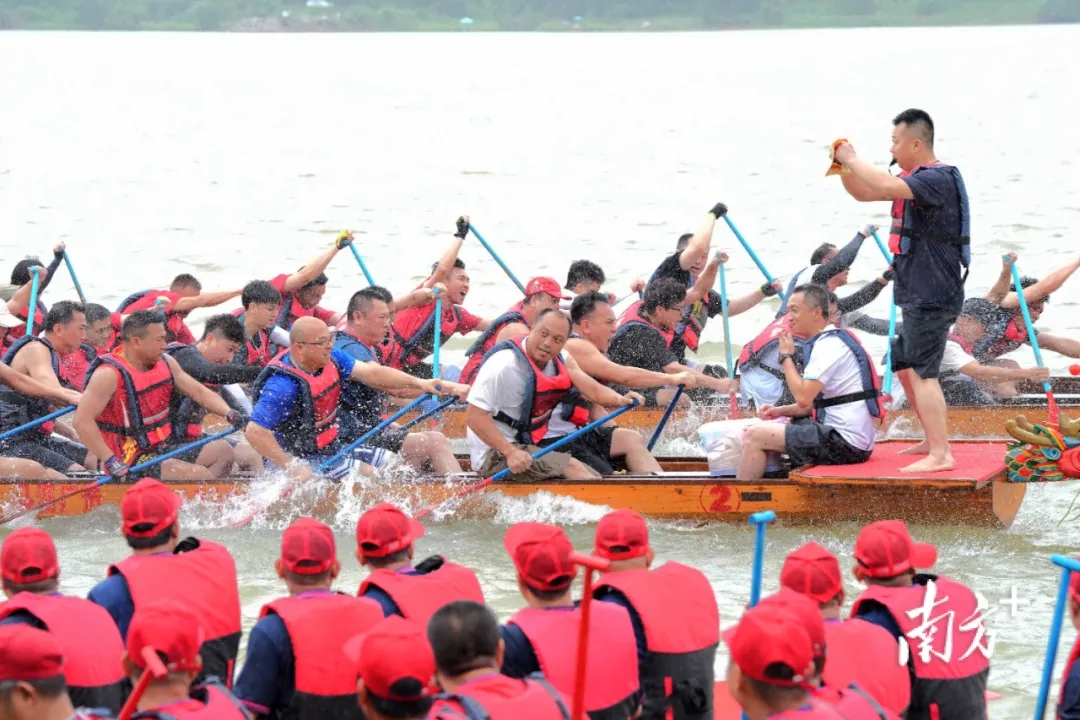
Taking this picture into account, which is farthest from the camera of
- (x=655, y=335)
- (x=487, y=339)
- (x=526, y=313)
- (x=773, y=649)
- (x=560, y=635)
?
(x=655, y=335)

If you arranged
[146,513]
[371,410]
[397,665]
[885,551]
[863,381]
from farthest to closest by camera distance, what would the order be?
[371,410]
[863,381]
[146,513]
[885,551]
[397,665]

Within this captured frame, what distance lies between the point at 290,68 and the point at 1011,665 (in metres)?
61.4

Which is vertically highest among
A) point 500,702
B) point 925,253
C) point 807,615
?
point 925,253

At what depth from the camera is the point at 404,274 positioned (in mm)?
22266

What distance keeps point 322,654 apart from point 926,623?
5.81 ft

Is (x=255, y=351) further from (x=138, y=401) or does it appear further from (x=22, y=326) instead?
(x=22, y=326)

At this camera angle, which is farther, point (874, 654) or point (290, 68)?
point (290, 68)

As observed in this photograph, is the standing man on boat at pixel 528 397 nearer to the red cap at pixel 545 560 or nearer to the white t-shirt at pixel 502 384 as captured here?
the white t-shirt at pixel 502 384

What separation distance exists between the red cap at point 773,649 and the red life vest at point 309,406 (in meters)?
4.87

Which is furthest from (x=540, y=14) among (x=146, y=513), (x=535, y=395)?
(x=146, y=513)

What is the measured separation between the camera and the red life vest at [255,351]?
10.0 meters

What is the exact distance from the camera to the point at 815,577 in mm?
4613

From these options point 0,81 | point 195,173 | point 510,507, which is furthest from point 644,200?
point 0,81

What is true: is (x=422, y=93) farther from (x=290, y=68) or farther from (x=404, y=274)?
(x=404, y=274)
